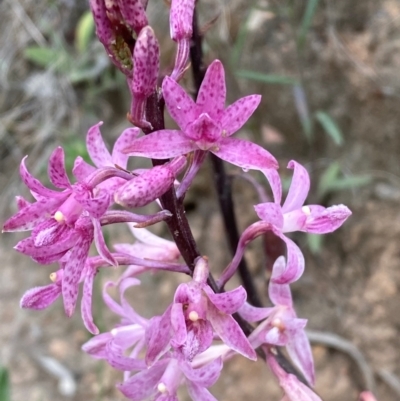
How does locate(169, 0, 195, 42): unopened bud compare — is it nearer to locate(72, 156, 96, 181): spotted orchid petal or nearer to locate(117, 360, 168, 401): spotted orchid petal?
locate(72, 156, 96, 181): spotted orchid petal

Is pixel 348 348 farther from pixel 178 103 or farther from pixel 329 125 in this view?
pixel 178 103

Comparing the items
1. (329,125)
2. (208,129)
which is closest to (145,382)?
A: (208,129)

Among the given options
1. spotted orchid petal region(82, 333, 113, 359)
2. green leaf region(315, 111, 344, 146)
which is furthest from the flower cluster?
green leaf region(315, 111, 344, 146)

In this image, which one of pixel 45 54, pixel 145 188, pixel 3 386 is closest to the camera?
pixel 145 188

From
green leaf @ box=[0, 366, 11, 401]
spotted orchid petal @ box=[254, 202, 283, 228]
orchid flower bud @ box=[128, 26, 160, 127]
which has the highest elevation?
orchid flower bud @ box=[128, 26, 160, 127]

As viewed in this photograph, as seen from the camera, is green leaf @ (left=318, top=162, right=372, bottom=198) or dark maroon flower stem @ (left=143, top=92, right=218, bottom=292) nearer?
dark maroon flower stem @ (left=143, top=92, right=218, bottom=292)

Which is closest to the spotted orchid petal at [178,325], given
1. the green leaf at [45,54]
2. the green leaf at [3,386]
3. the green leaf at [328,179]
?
the green leaf at [3,386]

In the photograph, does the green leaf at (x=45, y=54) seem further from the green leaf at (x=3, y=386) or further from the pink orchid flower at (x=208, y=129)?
the pink orchid flower at (x=208, y=129)
